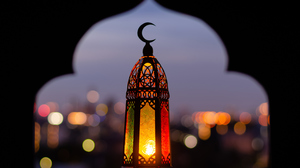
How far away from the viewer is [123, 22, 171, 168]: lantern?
2.55 metres

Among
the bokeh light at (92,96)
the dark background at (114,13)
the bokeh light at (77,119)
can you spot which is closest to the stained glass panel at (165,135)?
the dark background at (114,13)

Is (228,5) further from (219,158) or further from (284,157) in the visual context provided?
(219,158)

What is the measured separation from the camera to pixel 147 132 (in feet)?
8.46

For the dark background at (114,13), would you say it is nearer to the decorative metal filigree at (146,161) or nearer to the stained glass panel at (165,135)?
the stained glass panel at (165,135)

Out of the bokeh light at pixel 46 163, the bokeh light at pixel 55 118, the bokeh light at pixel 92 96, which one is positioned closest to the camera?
the bokeh light at pixel 46 163

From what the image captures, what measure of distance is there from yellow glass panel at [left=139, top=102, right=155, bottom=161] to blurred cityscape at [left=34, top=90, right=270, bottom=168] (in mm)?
1063

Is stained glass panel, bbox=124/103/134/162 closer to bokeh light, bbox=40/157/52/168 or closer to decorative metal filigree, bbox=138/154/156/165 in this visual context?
decorative metal filigree, bbox=138/154/156/165

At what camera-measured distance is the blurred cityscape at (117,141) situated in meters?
29.3

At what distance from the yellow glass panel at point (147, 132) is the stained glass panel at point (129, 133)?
0.07 m

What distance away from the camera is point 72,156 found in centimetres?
3778

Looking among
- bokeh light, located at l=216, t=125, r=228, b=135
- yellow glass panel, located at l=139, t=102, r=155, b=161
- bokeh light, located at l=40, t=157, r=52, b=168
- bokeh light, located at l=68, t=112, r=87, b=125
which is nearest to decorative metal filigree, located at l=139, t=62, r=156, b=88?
yellow glass panel, located at l=139, t=102, r=155, b=161

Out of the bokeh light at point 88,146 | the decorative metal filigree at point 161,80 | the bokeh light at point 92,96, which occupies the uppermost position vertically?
the bokeh light at point 92,96

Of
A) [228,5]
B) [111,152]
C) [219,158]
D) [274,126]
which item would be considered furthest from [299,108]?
[111,152]

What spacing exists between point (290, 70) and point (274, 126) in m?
0.43
